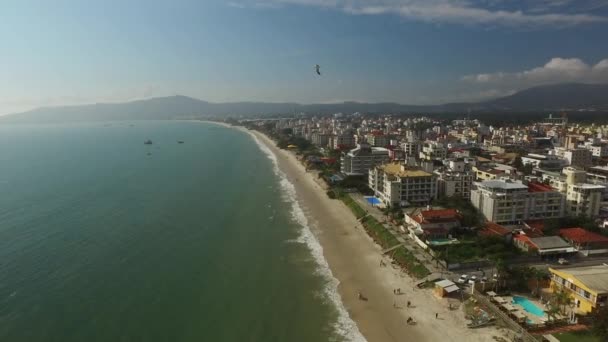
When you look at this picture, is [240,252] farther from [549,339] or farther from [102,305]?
[549,339]

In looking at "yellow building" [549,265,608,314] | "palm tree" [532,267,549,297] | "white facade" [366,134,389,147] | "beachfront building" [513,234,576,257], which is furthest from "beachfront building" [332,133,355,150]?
"yellow building" [549,265,608,314]

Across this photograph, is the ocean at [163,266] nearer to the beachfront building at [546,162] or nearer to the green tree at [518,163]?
the green tree at [518,163]

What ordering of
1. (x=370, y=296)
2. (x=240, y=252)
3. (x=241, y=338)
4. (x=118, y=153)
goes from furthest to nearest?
(x=118, y=153) → (x=240, y=252) → (x=370, y=296) → (x=241, y=338)

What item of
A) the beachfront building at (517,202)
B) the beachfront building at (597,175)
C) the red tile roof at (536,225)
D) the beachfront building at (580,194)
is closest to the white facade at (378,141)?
the beachfront building at (597,175)

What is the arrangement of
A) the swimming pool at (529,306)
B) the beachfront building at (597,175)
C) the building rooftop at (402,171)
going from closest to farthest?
the swimming pool at (529,306), the building rooftop at (402,171), the beachfront building at (597,175)

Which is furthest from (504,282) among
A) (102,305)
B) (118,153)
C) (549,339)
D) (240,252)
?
(118,153)

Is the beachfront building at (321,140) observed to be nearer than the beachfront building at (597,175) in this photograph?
No

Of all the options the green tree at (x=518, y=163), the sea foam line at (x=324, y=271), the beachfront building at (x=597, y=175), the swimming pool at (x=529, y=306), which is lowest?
the sea foam line at (x=324, y=271)
